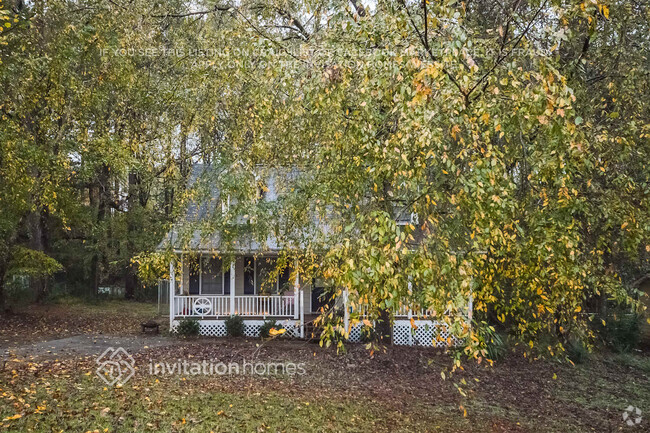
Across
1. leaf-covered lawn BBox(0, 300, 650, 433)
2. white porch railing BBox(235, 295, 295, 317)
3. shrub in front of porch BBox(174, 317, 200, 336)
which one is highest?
white porch railing BBox(235, 295, 295, 317)

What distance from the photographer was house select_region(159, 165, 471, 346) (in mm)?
9180

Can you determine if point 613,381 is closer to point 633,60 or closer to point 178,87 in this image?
point 633,60

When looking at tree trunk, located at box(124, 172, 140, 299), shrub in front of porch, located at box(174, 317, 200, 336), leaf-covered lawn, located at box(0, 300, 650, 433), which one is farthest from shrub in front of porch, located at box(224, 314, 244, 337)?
tree trunk, located at box(124, 172, 140, 299)

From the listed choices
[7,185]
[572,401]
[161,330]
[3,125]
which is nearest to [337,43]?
[572,401]

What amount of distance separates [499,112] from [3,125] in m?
11.3

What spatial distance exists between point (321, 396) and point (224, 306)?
7.31 m

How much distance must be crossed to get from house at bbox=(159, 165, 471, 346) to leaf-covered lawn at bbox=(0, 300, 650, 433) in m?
1.10

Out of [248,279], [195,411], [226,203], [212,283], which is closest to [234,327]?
[248,279]

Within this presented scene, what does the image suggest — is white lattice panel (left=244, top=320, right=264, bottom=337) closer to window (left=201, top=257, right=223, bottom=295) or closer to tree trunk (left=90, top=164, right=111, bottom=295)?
window (left=201, top=257, right=223, bottom=295)

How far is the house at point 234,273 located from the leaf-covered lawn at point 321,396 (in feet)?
3.60

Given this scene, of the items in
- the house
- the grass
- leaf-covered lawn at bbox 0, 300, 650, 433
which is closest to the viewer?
the grass

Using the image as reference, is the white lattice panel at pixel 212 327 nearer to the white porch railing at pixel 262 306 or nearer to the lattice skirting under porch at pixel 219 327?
the lattice skirting under porch at pixel 219 327

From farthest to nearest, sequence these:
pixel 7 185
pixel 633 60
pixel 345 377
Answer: pixel 7 185, pixel 345 377, pixel 633 60

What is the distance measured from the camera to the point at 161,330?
52.9 feet
